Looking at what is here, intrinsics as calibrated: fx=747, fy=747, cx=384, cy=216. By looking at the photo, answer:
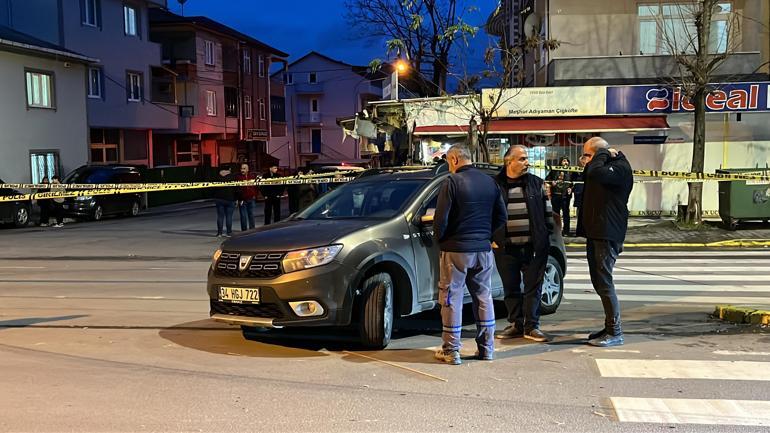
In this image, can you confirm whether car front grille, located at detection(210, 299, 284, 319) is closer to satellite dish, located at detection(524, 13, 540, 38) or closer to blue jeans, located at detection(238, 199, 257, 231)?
blue jeans, located at detection(238, 199, 257, 231)

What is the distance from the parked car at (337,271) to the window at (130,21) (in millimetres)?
31287

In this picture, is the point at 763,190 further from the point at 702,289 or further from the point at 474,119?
the point at 702,289

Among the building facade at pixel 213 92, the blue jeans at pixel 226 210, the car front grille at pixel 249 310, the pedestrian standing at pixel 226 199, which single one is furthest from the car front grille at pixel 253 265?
the building facade at pixel 213 92

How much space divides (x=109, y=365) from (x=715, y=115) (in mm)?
18546

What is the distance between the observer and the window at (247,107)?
1951 inches

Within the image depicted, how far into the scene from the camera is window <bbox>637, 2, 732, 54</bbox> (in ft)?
67.4

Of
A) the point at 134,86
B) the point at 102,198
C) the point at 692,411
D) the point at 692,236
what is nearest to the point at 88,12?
the point at 134,86

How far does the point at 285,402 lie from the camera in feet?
17.0

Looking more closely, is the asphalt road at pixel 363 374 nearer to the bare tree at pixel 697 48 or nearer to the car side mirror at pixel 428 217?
the car side mirror at pixel 428 217

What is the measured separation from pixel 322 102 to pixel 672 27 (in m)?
51.0

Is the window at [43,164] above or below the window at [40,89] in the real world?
below

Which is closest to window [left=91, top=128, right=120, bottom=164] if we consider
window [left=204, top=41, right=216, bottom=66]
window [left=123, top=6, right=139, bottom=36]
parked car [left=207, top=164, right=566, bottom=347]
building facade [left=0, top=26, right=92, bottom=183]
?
building facade [left=0, top=26, right=92, bottom=183]

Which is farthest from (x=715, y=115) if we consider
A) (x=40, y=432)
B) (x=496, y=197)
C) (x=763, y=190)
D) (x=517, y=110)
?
(x=40, y=432)

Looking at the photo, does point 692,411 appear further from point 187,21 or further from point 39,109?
point 187,21
